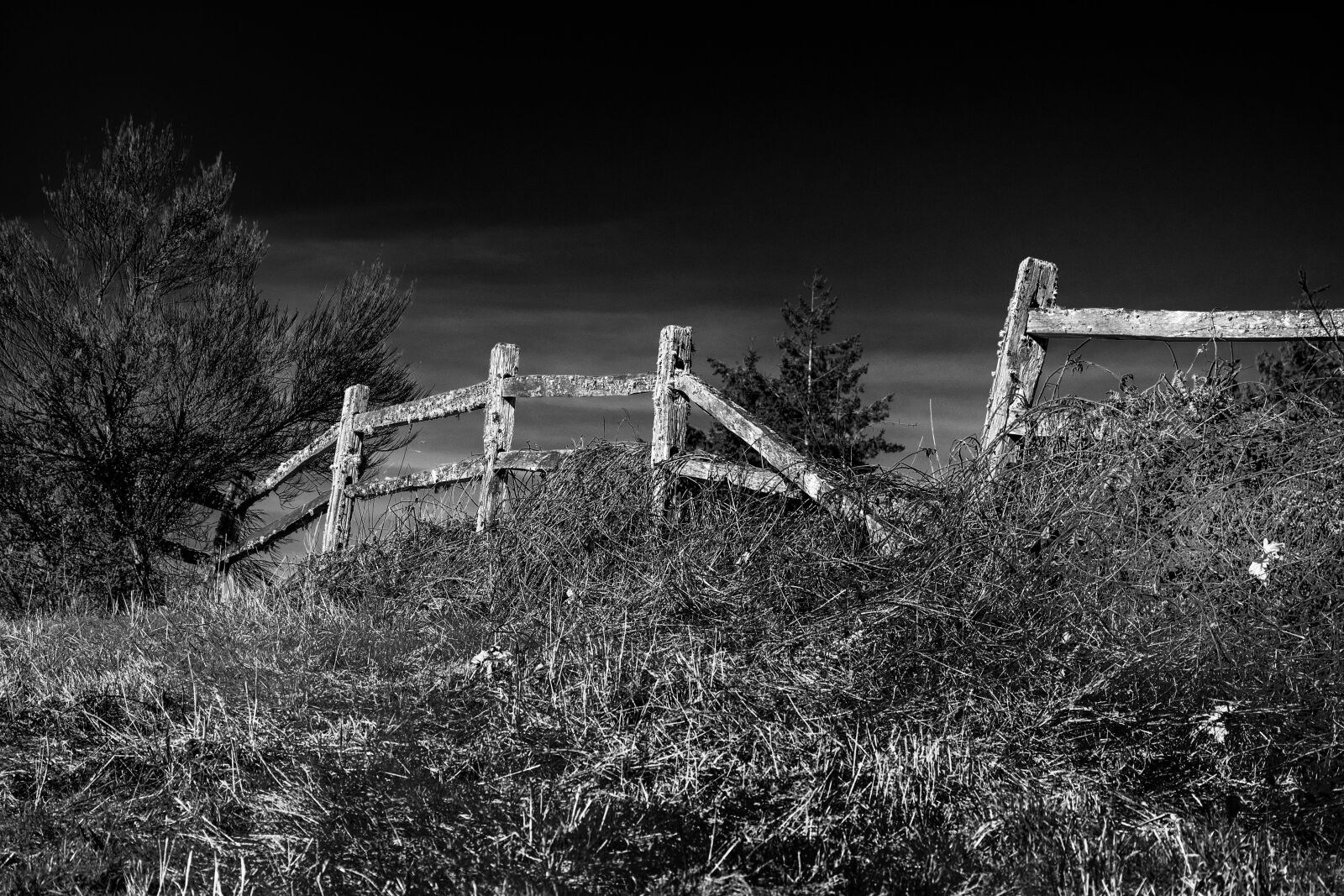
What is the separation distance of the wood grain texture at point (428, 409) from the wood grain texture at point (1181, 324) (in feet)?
15.3

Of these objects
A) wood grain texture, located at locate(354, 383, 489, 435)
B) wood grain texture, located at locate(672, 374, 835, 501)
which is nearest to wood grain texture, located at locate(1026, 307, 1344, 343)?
wood grain texture, located at locate(672, 374, 835, 501)

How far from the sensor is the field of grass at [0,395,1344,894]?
226cm

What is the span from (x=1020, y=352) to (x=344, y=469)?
25.0ft

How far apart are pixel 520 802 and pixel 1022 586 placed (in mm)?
1879

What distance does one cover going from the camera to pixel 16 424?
13.4m

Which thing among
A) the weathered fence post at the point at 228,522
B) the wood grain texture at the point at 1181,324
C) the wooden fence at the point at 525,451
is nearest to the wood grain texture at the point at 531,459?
the wooden fence at the point at 525,451

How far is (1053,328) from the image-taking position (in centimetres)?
521

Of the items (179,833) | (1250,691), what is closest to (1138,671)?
(1250,691)

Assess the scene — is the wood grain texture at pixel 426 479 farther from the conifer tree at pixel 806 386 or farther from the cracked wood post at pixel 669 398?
the conifer tree at pixel 806 386

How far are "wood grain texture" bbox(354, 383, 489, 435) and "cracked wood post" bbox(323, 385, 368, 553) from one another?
0.46ft

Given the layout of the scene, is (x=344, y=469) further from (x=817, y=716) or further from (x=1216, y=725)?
(x=1216, y=725)

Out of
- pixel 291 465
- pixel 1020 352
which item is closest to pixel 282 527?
pixel 291 465

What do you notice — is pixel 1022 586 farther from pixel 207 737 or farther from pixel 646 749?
pixel 207 737

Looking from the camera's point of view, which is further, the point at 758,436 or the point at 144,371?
the point at 144,371
